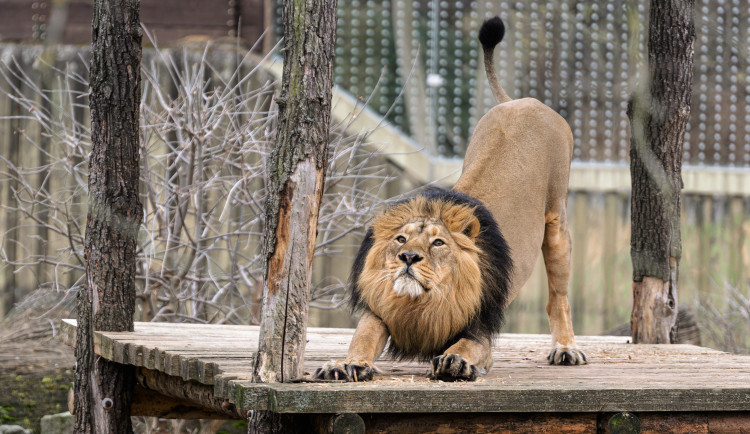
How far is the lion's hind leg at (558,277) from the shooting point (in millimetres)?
4953

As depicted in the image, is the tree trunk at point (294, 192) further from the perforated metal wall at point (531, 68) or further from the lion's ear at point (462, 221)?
the perforated metal wall at point (531, 68)

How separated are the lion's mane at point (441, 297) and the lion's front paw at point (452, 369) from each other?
19cm

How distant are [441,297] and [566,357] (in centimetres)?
110

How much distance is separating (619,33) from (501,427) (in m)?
5.62

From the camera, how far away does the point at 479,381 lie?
3572mm

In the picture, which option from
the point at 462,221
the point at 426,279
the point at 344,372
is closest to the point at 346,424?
the point at 344,372

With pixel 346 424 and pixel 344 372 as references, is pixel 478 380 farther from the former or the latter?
pixel 346 424

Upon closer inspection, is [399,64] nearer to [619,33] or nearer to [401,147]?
[401,147]

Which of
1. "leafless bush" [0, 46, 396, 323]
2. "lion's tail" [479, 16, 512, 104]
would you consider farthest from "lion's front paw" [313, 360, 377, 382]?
"leafless bush" [0, 46, 396, 323]

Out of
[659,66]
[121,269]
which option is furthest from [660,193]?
[121,269]

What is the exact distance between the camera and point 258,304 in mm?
6695

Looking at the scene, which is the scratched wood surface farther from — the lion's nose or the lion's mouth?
the lion's nose

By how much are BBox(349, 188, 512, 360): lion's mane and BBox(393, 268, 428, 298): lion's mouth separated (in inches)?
2.3

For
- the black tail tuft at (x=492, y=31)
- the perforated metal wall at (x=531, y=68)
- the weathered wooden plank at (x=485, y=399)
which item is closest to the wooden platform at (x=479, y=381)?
the weathered wooden plank at (x=485, y=399)
